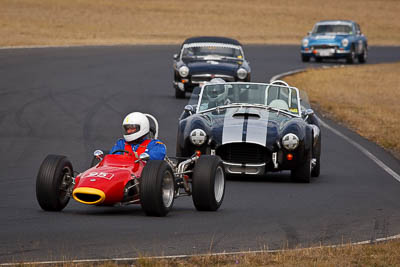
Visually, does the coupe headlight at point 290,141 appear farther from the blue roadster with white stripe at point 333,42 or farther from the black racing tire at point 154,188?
the blue roadster with white stripe at point 333,42

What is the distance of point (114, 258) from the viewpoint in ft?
25.5

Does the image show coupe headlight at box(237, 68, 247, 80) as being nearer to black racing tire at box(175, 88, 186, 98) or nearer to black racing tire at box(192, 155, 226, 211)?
black racing tire at box(175, 88, 186, 98)

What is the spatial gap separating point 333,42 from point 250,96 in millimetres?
26580

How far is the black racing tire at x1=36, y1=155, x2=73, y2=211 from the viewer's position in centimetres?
1002

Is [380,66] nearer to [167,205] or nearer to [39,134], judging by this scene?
[39,134]

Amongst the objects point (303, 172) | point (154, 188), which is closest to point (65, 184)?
point (154, 188)

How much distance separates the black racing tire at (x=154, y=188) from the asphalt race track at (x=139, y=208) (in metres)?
0.15

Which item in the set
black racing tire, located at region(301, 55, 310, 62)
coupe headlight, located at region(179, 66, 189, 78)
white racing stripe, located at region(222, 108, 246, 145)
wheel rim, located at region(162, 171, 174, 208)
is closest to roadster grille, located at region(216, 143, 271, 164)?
white racing stripe, located at region(222, 108, 246, 145)

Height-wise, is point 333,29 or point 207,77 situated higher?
point 333,29

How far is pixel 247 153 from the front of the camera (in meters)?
13.3

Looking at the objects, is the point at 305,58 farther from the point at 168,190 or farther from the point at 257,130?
the point at 168,190

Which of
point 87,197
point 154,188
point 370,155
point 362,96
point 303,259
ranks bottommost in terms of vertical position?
point 362,96

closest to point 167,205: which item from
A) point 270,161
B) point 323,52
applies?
point 270,161

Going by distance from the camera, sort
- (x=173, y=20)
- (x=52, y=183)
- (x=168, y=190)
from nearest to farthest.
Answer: (x=52, y=183) → (x=168, y=190) → (x=173, y=20)
